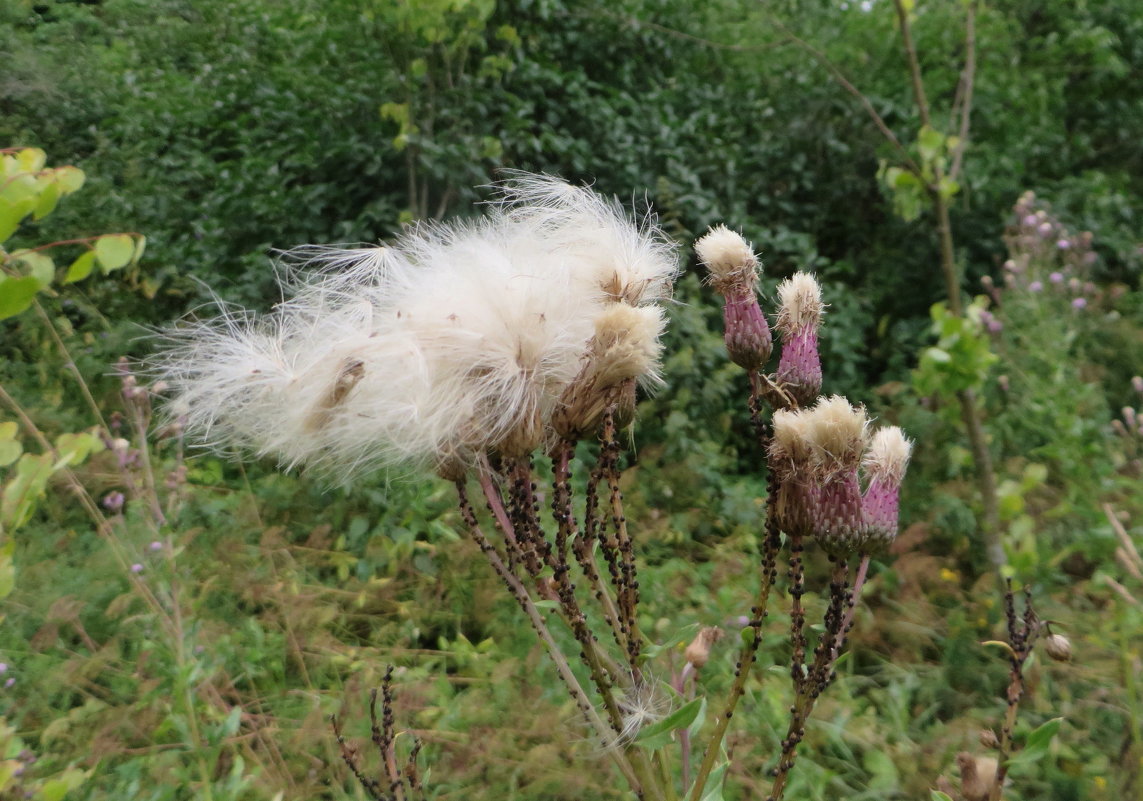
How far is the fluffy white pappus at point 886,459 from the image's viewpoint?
30.8 inches

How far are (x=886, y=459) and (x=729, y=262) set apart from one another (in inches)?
10.4

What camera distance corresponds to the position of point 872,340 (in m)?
4.98

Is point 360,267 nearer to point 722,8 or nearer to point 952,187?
point 952,187

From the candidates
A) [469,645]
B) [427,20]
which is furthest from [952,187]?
[427,20]

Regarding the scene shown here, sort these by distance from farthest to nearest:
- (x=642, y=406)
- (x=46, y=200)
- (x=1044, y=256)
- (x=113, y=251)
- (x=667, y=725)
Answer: (x=1044, y=256), (x=642, y=406), (x=113, y=251), (x=46, y=200), (x=667, y=725)

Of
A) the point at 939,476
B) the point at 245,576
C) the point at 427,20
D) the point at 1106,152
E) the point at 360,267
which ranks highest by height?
the point at 1106,152

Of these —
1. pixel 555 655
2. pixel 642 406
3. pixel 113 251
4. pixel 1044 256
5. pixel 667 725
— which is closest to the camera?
pixel 667 725

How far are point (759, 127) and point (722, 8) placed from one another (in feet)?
2.80

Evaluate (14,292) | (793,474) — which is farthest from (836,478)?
(14,292)

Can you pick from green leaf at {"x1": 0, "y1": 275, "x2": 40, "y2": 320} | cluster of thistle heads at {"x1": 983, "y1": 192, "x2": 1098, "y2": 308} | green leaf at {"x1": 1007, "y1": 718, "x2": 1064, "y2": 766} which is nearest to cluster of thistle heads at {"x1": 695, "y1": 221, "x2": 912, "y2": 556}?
green leaf at {"x1": 1007, "y1": 718, "x2": 1064, "y2": 766}

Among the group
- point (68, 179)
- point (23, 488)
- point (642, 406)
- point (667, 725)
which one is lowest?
point (642, 406)

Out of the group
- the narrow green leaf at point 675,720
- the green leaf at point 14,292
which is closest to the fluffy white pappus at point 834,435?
the narrow green leaf at point 675,720

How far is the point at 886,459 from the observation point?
79cm

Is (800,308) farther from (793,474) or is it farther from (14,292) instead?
(14,292)
